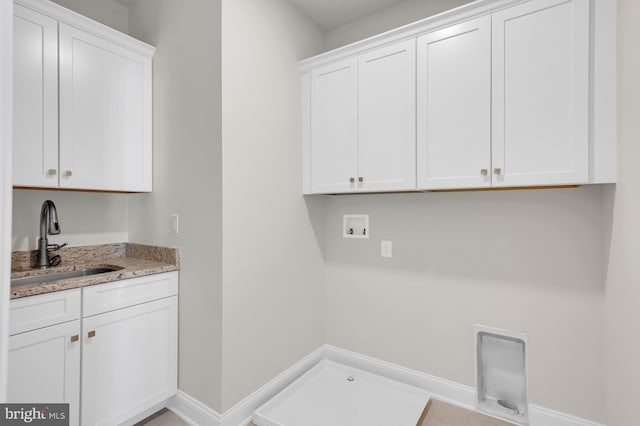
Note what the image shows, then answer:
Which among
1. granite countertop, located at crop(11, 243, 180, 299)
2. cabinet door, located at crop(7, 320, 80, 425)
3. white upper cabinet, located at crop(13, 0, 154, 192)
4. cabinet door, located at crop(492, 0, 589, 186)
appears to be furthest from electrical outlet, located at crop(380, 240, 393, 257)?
cabinet door, located at crop(7, 320, 80, 425)

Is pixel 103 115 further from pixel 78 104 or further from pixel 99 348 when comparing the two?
pixel 99 348

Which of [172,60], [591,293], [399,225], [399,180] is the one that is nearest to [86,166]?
[172,60]

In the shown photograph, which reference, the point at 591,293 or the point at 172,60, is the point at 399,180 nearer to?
the point at 591,293

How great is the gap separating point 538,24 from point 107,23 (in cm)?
282

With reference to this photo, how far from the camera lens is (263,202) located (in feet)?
6.66

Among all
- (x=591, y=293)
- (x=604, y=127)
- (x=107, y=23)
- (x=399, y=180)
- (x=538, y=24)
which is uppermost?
(x=107, y=23)

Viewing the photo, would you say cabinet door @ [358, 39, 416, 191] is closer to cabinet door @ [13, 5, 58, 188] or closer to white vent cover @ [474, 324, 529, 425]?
white vent cover @ [474, 324, 529, 425]

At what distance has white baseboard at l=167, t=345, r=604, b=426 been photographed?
5.89ft

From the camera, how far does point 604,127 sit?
1429 mm

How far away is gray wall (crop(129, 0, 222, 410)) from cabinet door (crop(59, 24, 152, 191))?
0.10m

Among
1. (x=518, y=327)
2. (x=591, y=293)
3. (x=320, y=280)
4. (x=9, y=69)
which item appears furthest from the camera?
(x=320, y=280)

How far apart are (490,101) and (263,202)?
1456 mm

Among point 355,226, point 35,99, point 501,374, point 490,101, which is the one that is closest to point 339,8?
point 490,101

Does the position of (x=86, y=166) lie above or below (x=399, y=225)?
above
